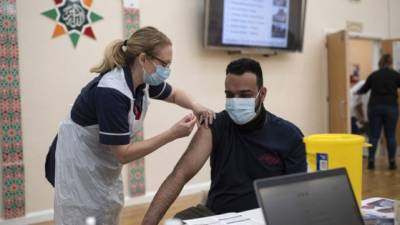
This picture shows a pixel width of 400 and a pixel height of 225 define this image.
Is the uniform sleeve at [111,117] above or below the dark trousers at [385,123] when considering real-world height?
above

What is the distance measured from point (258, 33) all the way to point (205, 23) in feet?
2.25

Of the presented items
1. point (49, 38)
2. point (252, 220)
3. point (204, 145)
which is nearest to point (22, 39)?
point (49, 38)

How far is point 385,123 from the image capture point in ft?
16.6

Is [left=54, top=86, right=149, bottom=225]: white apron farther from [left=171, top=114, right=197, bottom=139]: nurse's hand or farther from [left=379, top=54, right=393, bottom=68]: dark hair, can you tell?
[left=379, top=54, right=393, bottom=68]: dark hair

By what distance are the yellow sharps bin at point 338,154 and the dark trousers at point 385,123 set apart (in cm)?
409

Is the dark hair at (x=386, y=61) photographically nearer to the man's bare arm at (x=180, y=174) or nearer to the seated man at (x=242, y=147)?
the seated man at (x=242, y=147)

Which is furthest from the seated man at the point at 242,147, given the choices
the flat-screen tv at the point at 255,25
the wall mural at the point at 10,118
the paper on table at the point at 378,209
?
the flat-screen tv at the point at 255,25

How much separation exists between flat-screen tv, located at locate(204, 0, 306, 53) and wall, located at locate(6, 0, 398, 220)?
146mm

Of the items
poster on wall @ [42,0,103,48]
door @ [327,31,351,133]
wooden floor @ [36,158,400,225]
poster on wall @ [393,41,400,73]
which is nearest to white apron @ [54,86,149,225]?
wooden floor @ [36,158,400,225]

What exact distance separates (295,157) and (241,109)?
27 centimetres

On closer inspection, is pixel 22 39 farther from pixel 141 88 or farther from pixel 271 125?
pixel 271 125

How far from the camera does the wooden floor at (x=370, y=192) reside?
3320 mm

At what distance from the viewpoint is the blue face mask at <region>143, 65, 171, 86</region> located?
5.40 ft

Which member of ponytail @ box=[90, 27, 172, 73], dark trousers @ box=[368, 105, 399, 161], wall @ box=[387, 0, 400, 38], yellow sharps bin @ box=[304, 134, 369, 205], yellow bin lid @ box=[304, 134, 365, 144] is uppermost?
wall @ box=[387, 0, 400, 38]
